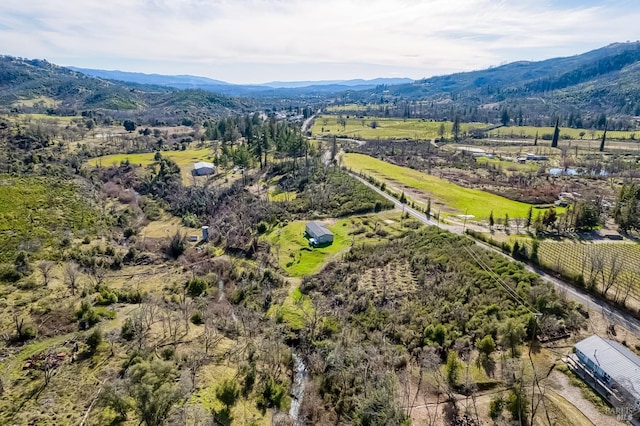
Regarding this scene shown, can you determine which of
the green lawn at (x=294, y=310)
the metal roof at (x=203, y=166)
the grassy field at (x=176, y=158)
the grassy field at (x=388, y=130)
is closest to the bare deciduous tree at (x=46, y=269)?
the green lawn at (x=294, y=310)

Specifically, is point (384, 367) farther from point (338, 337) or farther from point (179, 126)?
point (179, 126)

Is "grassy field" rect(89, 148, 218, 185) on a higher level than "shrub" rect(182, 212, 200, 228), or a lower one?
higher

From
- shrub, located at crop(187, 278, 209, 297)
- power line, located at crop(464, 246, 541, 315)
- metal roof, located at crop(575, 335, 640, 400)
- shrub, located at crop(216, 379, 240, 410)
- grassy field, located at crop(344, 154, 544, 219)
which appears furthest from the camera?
grassy field, located at crop(344, 154, 544, 219)

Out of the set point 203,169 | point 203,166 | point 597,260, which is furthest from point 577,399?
point 203,166

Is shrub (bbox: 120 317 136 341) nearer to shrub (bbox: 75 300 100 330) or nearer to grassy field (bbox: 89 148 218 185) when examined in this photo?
shrub (bbox: 75 300 100 330)

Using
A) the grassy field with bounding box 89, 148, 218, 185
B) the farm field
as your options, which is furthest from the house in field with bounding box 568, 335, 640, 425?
the grassy field with bounding box 89, 148, 218, 185

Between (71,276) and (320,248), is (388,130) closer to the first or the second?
(320,248)

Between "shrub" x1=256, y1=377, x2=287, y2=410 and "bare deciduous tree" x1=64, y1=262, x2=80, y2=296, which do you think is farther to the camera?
"bare deciduous tree" x1=64, y1=262, x2=80, y2=296
